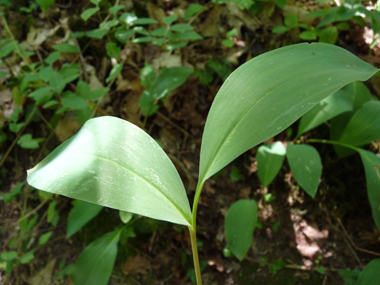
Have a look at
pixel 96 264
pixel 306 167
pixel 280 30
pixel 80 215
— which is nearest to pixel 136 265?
pixel 96 264

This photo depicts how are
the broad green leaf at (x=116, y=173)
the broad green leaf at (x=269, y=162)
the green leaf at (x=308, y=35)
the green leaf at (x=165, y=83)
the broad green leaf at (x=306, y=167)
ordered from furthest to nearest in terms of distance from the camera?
the green leaf at (x=308, y=35) → the green leaf at (x=165, y=83) → the broad green leaf at (x=269, y=162) → the broad green leaf at (x=306, y=167) → the broad green leaf at (x=116, y=173)

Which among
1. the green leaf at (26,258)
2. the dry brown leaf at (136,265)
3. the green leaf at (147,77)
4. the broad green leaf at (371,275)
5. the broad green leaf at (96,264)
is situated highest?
the green leaf at (147,77)

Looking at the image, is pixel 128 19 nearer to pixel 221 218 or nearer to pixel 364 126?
pixel 221 218

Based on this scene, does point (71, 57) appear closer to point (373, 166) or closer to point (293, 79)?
point (293, 79)

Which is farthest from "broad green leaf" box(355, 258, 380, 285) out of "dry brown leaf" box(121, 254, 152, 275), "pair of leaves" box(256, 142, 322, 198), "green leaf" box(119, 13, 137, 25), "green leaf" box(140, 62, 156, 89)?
"green leaf" box(119, 13, 137, 25)

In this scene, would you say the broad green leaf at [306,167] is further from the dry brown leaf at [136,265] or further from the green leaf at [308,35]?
the dry brown leaf at [136,265]

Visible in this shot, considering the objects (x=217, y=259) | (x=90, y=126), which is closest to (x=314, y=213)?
(x=217, y=259)

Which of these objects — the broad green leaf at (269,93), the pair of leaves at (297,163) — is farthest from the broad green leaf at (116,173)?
the pair of leaves at (297,163)

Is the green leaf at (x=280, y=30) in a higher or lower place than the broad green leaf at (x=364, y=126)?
higher

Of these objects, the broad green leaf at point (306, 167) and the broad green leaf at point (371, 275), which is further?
the broad green leaf at point (306, 167)
